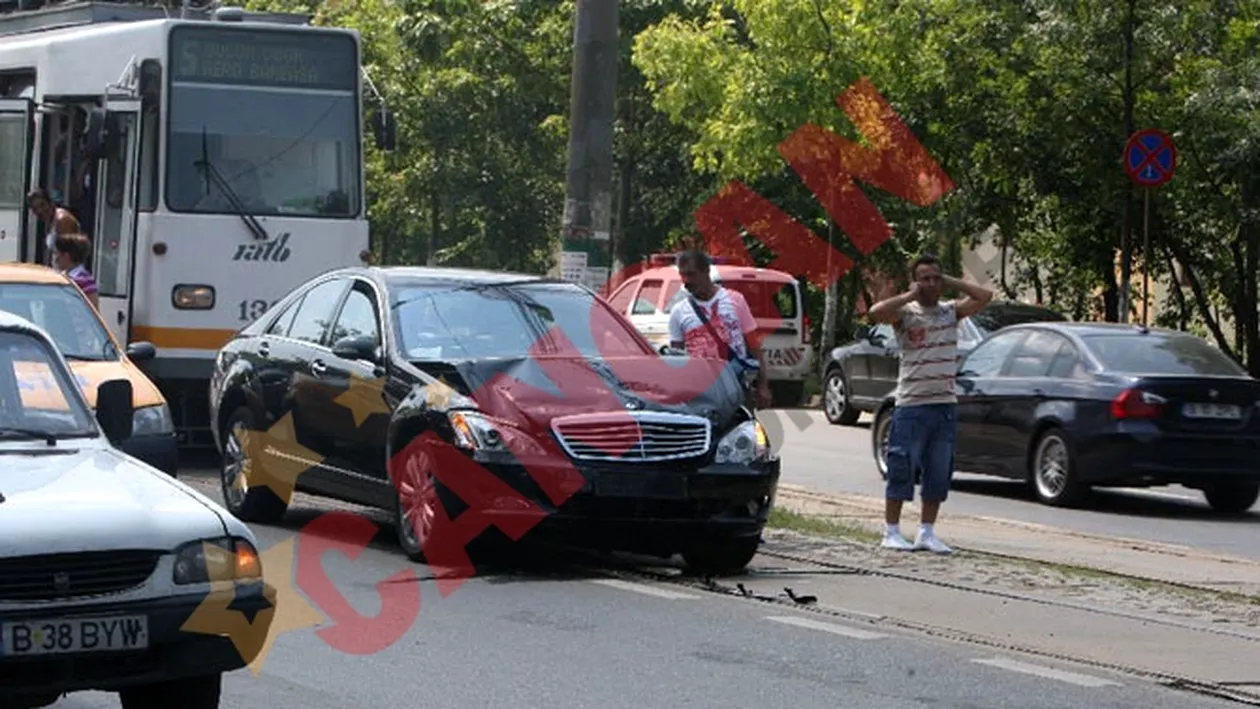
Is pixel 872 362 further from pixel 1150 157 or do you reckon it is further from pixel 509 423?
pixel 509 423

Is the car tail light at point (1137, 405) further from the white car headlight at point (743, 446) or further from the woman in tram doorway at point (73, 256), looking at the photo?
the woman in tram doorway at point (73, 256)

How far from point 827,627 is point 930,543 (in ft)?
11.0

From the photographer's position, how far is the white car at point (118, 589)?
7426 mm

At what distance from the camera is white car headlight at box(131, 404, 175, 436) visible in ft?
45.1

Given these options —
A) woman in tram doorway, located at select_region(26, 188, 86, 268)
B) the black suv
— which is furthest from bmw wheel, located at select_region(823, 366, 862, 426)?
woman in tram doorway, located at select_region(26, 188, 86, 268)

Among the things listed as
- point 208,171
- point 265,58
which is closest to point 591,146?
point 265,58

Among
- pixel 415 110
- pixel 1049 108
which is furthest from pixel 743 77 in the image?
pixel 415 110

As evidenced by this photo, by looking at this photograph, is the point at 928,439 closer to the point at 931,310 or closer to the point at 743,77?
the point at 931,310

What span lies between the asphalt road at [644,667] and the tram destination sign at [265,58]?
859 centimetres

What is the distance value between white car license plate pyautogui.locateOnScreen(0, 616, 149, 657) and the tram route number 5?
12.6 meters

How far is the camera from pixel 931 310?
48.0 feet

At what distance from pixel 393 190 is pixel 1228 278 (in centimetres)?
2073

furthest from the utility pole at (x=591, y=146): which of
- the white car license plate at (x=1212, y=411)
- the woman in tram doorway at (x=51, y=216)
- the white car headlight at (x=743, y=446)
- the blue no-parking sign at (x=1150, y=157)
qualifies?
the blue no-parking sign at (x=1150, y=157)

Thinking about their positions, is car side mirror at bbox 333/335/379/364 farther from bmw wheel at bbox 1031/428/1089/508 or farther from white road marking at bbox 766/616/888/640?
bmw wheel at bbox 1031/428/1089/508
